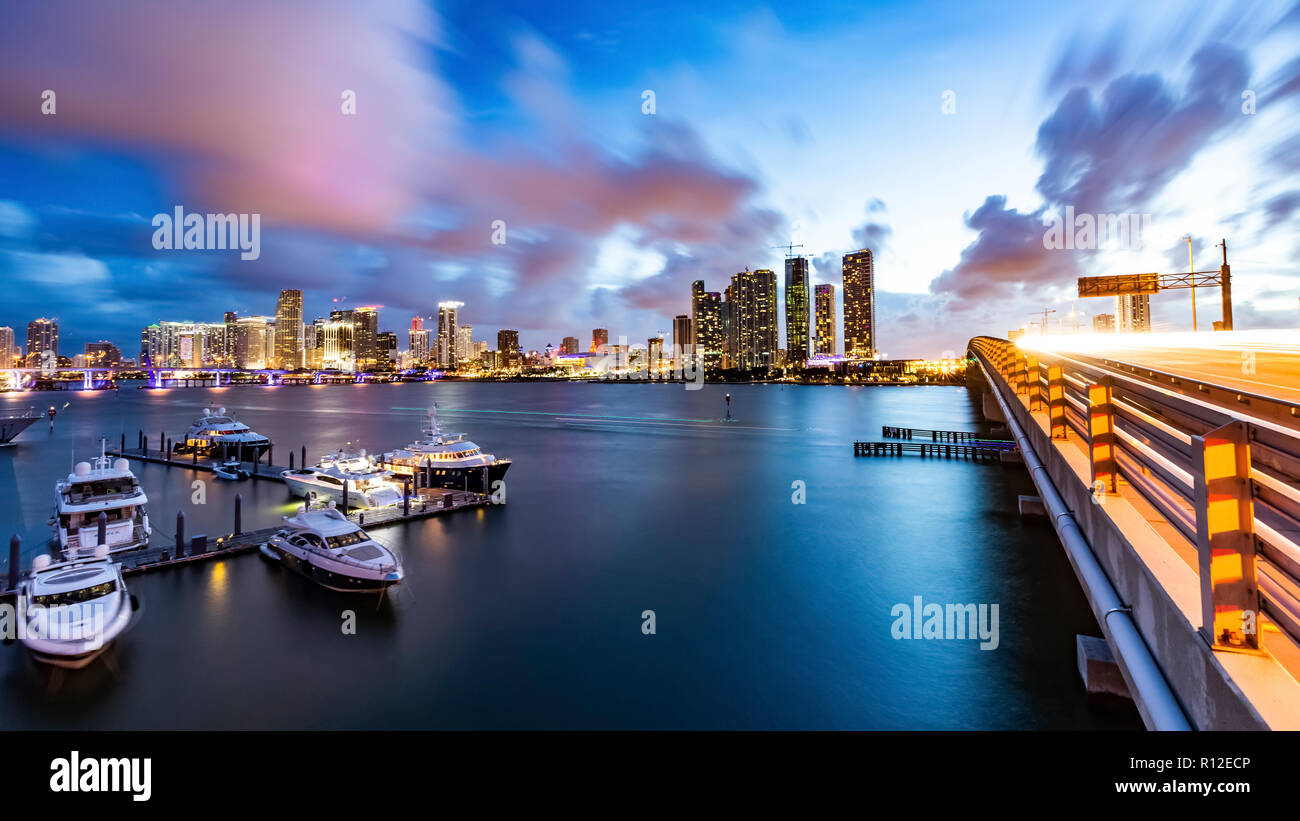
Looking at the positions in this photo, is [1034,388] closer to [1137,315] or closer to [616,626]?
[616,626]

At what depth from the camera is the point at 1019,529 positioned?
28031mm

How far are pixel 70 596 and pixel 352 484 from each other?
16.5 m

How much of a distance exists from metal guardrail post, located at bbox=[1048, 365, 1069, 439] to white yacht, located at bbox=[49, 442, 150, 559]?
31.2 m

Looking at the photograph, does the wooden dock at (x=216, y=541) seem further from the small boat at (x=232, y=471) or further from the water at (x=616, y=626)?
the small boat at (x=232, y=471)

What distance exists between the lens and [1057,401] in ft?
30.9

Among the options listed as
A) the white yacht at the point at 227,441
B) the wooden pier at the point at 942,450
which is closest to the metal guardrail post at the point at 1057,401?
the wooden pier at the point at 942,450

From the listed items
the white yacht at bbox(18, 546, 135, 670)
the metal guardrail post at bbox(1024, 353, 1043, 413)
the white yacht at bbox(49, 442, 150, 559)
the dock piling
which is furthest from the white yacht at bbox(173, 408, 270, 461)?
the metal guardrail post at bbox(1024, 353, 1043, 413)

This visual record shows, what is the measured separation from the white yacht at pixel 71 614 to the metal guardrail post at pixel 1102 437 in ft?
73.7

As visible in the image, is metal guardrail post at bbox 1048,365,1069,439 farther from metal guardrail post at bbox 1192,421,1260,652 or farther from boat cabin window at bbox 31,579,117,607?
boat cabin window at bbox 31,579,117,607

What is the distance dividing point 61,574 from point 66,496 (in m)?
10.9
